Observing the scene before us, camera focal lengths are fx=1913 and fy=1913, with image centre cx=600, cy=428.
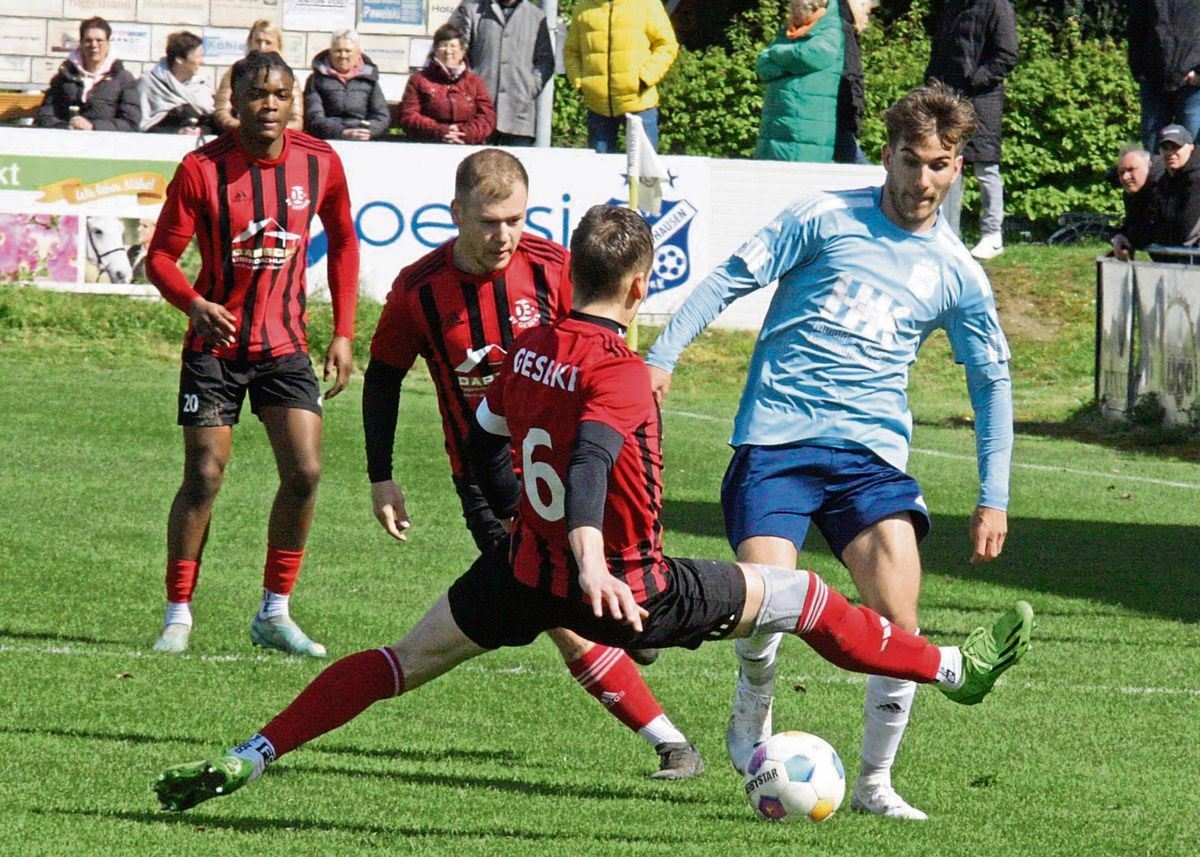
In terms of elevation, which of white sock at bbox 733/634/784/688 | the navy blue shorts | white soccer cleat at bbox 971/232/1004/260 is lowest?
white sock at bbox 733/634/784/688

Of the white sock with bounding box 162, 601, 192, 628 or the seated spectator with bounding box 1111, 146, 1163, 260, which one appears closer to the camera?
the white sock with bounding box 162, 601, 192, 628

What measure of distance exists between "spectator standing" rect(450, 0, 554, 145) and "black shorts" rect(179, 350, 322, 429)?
11.1 meters

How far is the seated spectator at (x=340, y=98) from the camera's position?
1797 centimetres

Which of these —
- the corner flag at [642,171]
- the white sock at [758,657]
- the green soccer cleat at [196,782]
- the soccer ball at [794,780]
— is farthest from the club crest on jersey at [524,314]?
the corner flag at [642,171]

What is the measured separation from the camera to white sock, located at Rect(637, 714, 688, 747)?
234 inches

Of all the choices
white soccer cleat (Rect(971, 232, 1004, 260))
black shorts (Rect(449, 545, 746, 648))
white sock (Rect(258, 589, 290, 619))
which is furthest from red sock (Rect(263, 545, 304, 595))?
white soccer cleat (Rect(971, 232, 1004, 260))

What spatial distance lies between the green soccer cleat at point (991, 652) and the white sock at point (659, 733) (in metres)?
1.00

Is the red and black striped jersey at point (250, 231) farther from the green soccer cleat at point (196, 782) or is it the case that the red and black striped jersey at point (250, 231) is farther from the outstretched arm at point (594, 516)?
the outstretched arm at point (594, 516)

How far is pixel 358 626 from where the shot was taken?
8328 millimetres

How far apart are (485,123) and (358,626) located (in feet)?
34.7

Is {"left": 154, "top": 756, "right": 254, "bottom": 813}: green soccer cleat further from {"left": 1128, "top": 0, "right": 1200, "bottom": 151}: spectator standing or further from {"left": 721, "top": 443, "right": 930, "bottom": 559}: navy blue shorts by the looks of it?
{"left": 1128, "top": 0, "right": 1200, "bottom": 151}: spectator standing

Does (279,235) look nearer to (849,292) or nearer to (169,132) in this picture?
(849,292)

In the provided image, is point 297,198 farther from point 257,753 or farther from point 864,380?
point 257,753

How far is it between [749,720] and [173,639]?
2790 millimetres
